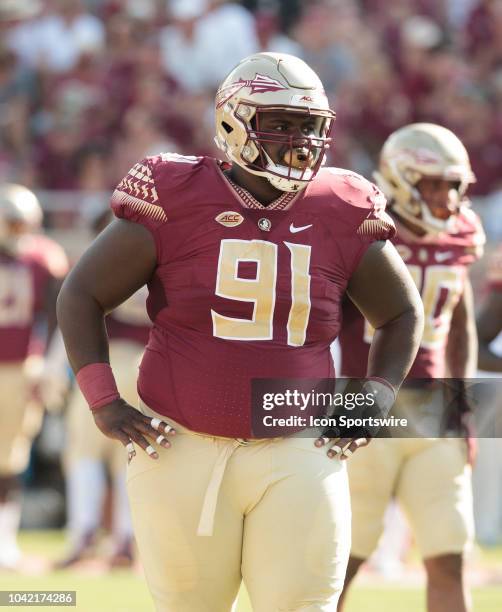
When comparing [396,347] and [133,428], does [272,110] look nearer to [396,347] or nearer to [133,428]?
[396,347]

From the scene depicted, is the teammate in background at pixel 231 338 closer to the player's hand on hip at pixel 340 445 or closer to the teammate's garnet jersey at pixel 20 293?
the player's hand on hip at pixel 340 445

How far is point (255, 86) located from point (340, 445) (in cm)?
95

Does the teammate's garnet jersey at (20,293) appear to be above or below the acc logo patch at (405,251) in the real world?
below

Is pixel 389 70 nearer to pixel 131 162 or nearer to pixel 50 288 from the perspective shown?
pixel 131 162

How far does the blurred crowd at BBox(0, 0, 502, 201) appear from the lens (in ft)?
33.5

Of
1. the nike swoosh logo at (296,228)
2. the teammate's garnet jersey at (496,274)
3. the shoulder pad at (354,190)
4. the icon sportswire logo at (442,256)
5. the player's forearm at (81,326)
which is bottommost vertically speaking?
the teammate's garnet jersey at (496,274)

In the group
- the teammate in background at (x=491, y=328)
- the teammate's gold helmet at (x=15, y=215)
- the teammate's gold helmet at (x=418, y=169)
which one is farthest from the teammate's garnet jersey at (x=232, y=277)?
the teammate's gold helmet at (x=15, y=215)

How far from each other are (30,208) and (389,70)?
12.8 ft

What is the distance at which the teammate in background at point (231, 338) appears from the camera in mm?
3328

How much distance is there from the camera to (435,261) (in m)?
4.66

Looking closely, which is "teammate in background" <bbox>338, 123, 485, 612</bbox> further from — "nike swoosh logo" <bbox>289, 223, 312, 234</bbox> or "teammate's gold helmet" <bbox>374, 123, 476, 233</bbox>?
"nike swoosh logo" <bbox>289, 223, 312, 234</bbox>

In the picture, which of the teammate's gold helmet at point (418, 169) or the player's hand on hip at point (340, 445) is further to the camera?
the teammate's gold helmet at point (418, 169)

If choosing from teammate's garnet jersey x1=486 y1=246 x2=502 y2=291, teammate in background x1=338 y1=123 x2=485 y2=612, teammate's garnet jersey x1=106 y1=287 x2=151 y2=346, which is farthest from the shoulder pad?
teammate's garnet jersey x1=106 y1=287 x2=151 y2=346

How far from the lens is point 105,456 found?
786 cm
